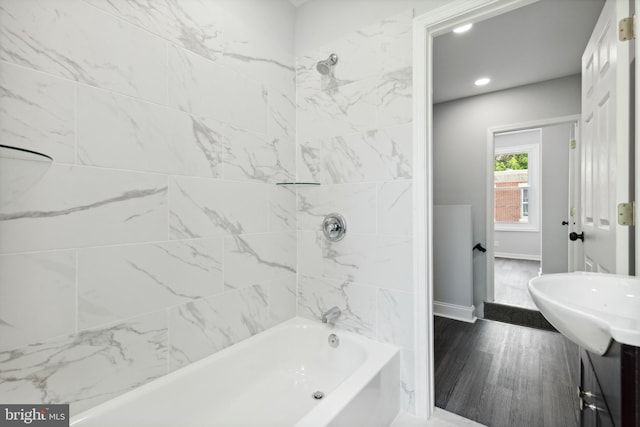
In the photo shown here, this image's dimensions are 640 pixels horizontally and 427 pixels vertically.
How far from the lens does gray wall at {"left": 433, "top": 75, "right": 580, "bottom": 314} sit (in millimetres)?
3100

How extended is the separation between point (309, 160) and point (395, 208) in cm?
70

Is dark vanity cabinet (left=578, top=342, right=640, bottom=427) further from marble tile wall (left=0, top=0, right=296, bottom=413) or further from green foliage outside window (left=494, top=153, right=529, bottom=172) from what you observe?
green foliage outside window (left=494, top=153, right=529, bottom=172)

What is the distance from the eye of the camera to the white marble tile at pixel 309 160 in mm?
1969

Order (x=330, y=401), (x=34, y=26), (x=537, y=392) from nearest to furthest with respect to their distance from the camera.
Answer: (x=34, y=26) < (x=330, y=401) < (x=537, y=392)

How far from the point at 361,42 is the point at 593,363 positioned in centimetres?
190

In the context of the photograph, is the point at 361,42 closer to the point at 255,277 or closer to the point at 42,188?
the point at 255,277

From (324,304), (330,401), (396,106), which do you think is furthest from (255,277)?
(396,106)

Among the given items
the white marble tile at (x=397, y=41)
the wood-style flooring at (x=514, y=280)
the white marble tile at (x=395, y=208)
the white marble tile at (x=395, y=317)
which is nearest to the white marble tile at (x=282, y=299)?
the white marble tile at (x=395, y=317)

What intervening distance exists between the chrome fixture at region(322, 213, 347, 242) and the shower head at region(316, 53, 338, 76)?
920mm

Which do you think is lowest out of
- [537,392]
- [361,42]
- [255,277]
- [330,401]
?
[537,392]

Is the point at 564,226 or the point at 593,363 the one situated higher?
the point at 564,226

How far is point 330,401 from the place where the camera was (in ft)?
3.86

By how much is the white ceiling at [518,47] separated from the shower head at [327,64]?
3.75 ft

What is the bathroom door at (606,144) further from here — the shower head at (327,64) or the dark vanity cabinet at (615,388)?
the shower head at (327,64)
